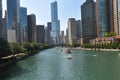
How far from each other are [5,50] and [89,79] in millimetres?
39119

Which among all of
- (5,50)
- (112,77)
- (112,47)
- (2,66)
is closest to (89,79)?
(112,77)

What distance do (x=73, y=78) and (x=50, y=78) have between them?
4.40 m

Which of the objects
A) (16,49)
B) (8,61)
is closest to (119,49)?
(16,49)

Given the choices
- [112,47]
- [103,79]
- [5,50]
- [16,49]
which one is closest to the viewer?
[103,79]

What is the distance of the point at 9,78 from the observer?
175 ft

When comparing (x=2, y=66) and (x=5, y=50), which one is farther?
(x=5, y=50)

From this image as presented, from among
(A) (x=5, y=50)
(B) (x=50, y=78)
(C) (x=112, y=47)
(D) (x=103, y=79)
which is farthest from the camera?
(C) (x=112, y=47)

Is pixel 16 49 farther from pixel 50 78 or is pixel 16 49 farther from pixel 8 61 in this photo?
pixel 50 78

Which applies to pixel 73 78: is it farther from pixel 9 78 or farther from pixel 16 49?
pixel 16 49

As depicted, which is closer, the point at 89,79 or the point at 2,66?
the point at 89,79

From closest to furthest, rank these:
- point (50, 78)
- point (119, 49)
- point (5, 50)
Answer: point (50, 78), point (5, 50), point (119, 49)

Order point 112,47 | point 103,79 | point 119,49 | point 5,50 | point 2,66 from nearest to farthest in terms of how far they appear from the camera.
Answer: point 103,79 < point 2,66 < point 5,50 < point 119,49 < point 112,47

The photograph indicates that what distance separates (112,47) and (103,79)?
428ft

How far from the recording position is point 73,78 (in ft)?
169
